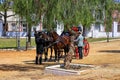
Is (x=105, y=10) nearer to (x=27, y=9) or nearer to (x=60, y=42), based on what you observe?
(x=27, y=9)

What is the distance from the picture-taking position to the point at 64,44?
1908 centimetres

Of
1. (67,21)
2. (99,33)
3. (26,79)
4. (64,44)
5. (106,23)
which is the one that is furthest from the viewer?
(99,33)

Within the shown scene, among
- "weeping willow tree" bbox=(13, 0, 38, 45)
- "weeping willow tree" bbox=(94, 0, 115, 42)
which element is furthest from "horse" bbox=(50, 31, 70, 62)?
"weeping willow tree" bbox=(94, 0, 115, 42)

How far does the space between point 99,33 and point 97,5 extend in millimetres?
46885

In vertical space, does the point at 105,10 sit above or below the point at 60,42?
above

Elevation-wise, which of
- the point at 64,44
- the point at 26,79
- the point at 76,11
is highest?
the point at 76,11

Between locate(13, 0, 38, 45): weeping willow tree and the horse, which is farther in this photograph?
the horse

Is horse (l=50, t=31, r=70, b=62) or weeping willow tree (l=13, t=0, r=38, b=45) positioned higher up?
weeping willow tree (l=13, t=0, r=38, b=45)

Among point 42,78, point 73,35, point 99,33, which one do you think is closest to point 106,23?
point 73,35

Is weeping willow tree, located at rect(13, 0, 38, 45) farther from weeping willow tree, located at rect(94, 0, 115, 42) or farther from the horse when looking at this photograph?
the horse

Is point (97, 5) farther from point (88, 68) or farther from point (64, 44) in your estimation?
point (64, 44)

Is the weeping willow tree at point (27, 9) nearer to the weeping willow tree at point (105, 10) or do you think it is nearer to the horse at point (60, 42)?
the weeping willow tree at point (105, 10)

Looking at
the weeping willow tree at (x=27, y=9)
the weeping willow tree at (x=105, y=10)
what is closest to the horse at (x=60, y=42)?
the weeping willow tree at (x=27, y=9)

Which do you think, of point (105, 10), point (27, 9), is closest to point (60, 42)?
point (27, 9)
